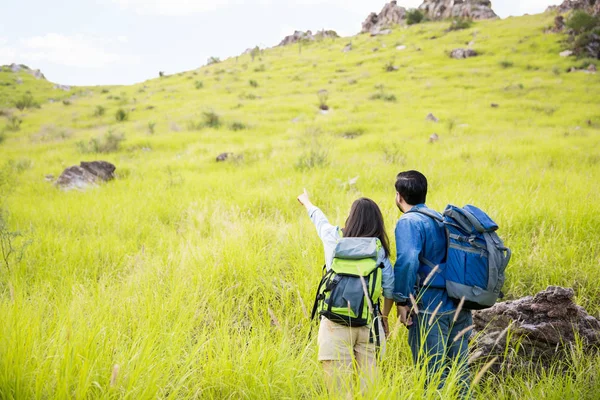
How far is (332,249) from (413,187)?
0.88 metres

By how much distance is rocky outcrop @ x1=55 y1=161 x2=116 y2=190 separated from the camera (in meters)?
7.28

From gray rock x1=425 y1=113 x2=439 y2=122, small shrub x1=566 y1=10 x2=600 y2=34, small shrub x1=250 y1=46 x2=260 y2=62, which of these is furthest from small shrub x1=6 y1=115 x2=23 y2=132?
small shrub x1=566 y1=10 x2=600 y2=34

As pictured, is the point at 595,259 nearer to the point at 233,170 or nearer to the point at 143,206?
the point at 143,206

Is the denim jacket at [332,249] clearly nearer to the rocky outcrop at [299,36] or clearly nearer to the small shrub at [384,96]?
the small shrub at [384,96]

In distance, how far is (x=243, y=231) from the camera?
407 centimetres

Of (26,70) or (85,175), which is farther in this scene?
(26,70)

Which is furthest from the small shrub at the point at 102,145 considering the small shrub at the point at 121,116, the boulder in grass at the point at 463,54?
the boulder in grass at the point at 463,54

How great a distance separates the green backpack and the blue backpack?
1.60ft

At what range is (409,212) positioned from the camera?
2633 mm

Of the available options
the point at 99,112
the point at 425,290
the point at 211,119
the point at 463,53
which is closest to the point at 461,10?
the point at 463,53

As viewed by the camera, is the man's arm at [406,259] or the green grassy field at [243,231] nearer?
the green grassy field at [243,231]

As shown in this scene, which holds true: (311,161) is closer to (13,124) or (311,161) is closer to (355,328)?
(355,328)

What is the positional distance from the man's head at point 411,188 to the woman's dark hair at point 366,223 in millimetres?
325

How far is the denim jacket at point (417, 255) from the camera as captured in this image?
2.41 m
